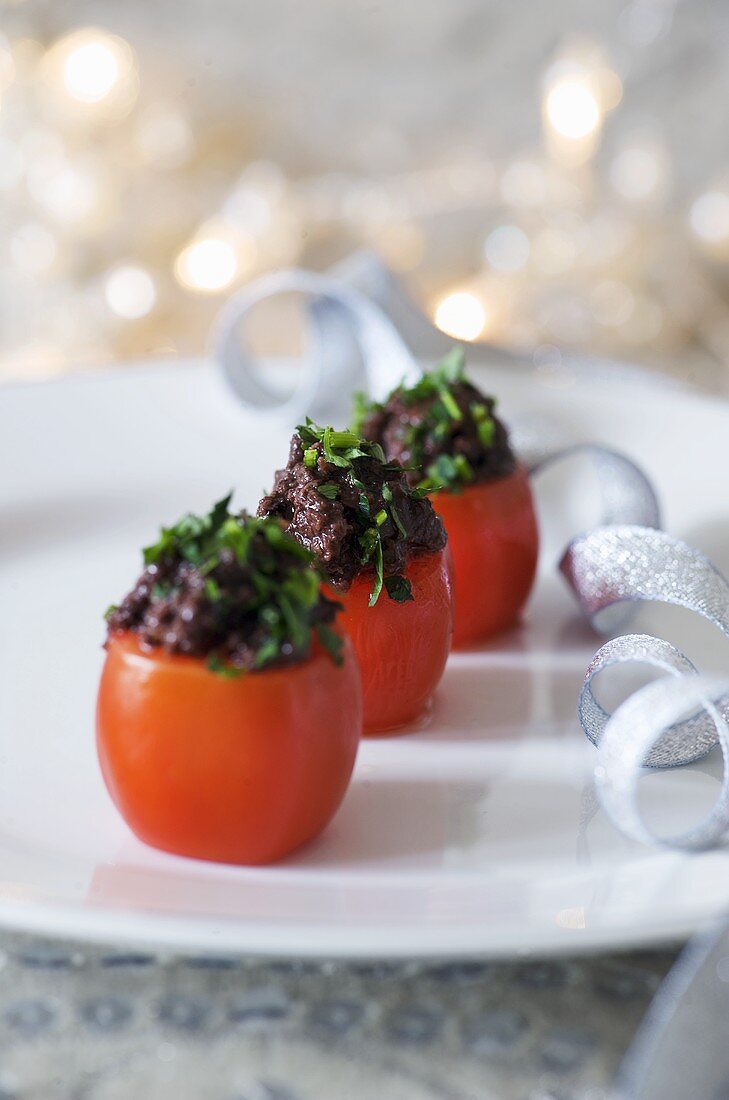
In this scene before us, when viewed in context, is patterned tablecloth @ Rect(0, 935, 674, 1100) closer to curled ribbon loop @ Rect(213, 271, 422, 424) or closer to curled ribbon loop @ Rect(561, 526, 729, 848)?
curled ribbon loop @ Rect(561, 526, 729, 848)

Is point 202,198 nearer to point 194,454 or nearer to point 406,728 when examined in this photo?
point 194,454

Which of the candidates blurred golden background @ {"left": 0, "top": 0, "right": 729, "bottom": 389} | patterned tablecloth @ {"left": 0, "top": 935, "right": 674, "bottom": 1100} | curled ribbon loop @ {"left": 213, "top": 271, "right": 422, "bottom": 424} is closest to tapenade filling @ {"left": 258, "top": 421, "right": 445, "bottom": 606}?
patterned tablecloth @ {"left": 0, "top": 935, "right": 674, "bottom": 1100}

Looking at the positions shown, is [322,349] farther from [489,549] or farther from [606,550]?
[606,550]

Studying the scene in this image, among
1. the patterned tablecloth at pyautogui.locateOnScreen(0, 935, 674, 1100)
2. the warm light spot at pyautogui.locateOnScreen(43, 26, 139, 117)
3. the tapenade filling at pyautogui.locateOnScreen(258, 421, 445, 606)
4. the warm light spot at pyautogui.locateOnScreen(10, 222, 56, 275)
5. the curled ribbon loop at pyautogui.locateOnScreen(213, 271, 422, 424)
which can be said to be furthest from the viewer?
the warm light spot at pyautogui.locateOnScreen(10, 222, 56, 275)

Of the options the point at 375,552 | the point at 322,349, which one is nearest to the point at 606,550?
the point at 375,552

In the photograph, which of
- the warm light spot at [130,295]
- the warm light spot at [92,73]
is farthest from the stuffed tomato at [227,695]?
the warm light spot at [92,73]

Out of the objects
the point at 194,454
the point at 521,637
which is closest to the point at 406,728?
the point at 521,637

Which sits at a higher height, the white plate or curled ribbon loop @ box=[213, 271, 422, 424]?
curled ribbon loop @ box=[213, 271, 422, 424]
